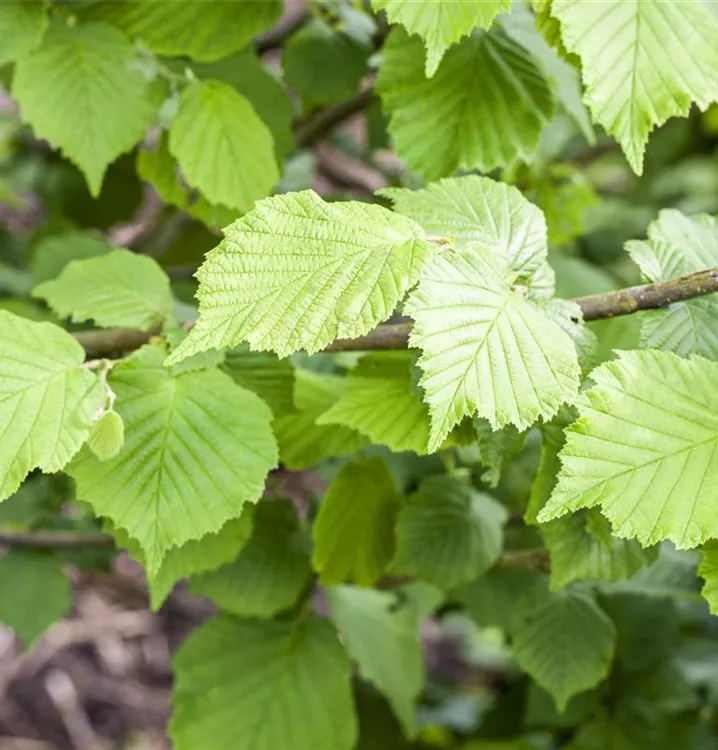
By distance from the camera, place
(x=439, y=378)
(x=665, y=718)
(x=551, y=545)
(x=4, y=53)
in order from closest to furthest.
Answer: (x=439, y=378) < (x=551, y=545) < (x=4, y=53) < (x=665, y=718)

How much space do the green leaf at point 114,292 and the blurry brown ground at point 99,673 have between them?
4.19 feet


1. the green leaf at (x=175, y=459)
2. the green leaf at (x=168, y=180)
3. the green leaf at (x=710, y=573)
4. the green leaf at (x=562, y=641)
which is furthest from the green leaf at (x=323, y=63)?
the green leaf at (x=710, y=573)

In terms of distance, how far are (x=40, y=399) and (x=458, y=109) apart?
0.56 m

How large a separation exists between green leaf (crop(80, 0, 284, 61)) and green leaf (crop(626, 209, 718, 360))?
0.49 meters

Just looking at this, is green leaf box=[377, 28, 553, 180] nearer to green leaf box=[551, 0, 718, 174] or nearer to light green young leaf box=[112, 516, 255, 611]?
green leaf box=[551, 0, 718, 174]

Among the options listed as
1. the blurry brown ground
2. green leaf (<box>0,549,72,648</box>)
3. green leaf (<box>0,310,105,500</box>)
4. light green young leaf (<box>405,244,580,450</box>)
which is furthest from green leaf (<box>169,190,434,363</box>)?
the blurry brown ground

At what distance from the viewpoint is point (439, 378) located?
25.3 inches

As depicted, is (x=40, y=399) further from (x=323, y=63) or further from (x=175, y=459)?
(x=323, y=63)

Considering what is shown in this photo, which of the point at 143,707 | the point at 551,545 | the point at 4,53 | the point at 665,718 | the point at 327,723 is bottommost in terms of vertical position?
the point at 143,707

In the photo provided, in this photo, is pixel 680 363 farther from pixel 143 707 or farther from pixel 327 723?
pixel 143 707

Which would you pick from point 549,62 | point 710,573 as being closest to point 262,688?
point 710,573

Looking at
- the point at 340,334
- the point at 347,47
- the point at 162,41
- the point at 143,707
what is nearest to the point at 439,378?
the point at 340,334

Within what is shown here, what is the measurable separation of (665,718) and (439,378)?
3.63 ft

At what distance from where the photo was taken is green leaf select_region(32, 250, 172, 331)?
3.01 feet
